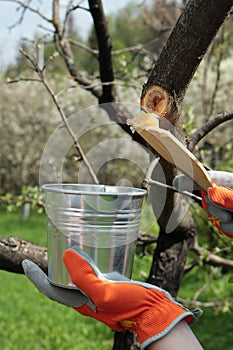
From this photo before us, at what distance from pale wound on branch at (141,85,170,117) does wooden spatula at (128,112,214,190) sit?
0.16m

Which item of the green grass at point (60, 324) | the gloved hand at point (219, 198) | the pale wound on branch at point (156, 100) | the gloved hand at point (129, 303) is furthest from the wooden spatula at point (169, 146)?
the green grass at point (60, 324)

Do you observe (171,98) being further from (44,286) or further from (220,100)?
(220,100)

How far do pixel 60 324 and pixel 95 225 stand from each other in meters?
3.34

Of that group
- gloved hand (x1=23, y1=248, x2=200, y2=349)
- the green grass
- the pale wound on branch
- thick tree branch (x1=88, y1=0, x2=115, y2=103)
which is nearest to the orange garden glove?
gloved hand (x1=23, y1=248, x2=200, y2=349)

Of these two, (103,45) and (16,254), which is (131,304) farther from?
(103,45)

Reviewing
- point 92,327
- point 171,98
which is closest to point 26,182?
point 92,327

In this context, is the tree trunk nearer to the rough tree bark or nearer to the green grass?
the rough tree bark

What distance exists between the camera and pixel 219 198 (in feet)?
3.57

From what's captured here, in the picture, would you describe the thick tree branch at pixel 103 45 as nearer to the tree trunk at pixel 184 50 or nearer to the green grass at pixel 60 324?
the tree trunk at pixel 184 50

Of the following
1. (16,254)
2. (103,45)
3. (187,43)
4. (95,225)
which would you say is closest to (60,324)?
(16,254)

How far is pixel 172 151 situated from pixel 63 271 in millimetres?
387

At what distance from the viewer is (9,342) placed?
3783 mm

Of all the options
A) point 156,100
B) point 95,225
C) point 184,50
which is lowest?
point 95,225

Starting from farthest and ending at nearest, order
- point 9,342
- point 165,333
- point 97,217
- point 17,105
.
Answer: point 17,105 < point 9,342 < point 97,217 < point 165,333
